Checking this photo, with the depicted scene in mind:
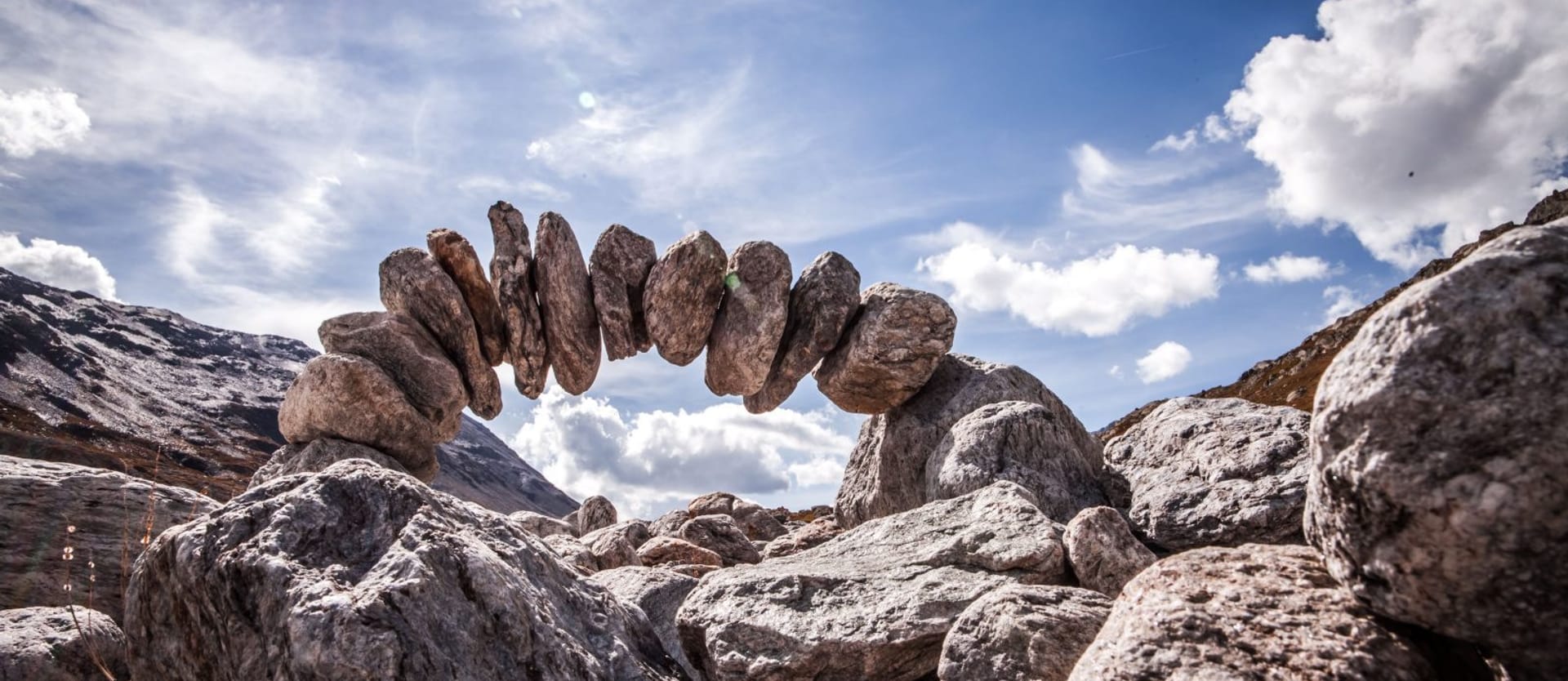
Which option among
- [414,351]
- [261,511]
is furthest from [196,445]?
[261,511]

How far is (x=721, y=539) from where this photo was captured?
17531 millimetres

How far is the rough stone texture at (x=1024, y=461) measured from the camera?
1220 cm

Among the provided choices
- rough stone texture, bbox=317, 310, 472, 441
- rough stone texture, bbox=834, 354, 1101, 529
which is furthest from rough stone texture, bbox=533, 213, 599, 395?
rough stone texture, bbox=834, 354, 1101, 529

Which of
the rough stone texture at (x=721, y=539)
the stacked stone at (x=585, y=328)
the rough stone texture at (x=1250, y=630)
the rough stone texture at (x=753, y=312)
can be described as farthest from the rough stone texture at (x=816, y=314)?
the rough stone texture at (x=1250, y=630)

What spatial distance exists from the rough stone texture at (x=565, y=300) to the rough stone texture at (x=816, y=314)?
377 cm

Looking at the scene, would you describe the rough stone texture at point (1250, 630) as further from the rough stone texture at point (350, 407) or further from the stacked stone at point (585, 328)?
the rough stone texture at point (350, 407)

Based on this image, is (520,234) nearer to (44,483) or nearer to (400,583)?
(44,483)

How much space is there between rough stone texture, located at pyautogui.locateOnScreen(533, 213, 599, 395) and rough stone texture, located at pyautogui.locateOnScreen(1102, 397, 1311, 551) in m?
11.0

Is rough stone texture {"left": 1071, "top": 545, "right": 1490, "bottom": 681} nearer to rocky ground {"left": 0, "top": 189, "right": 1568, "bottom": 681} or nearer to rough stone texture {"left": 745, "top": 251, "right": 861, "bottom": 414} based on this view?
rocky ground {"left": 0, "top": 189, "right": 1568, "bottom": 681}

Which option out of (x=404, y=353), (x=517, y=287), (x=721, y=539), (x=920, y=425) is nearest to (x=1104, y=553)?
(x=920, y=425)

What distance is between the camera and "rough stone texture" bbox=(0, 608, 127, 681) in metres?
6.96

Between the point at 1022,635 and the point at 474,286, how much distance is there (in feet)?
50.9

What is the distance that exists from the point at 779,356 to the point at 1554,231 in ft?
49.5

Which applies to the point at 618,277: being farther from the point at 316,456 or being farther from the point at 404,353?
the point at 316,456
